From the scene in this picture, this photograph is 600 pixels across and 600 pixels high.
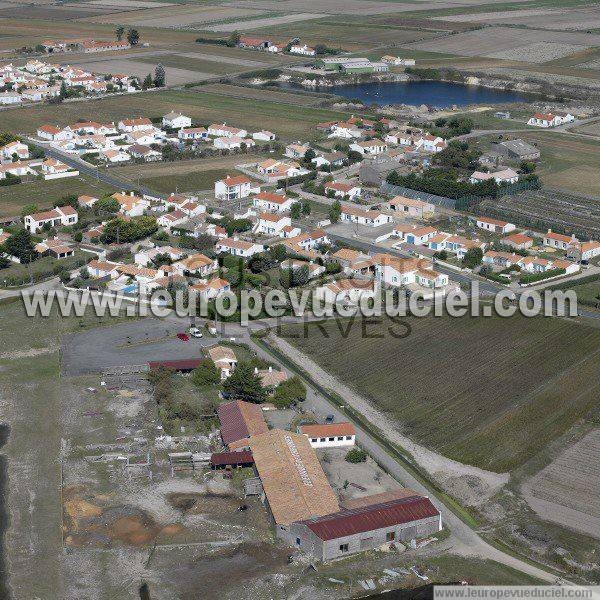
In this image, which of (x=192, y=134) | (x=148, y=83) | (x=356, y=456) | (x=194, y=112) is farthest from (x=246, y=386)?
(x=148, y=83)

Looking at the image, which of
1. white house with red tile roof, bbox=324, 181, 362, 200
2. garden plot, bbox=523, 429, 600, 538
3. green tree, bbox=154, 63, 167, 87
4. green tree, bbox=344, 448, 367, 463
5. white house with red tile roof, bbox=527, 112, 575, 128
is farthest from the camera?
green tree, bbox=154, 63, 167, 87

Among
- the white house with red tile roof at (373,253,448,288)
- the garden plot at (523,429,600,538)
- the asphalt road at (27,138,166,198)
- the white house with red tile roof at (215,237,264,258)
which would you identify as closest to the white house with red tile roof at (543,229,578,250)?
the white house with red tile roof at (373,253,448,288)

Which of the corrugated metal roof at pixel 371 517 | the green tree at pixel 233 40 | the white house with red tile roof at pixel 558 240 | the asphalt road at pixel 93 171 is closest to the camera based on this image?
the corrugated metal roof at pixel 371 517

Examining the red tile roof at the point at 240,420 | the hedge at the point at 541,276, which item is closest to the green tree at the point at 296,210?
the hedge at the point at 541,276

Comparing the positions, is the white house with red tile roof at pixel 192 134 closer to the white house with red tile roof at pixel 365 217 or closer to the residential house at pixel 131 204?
the residential house at pixel 131 204

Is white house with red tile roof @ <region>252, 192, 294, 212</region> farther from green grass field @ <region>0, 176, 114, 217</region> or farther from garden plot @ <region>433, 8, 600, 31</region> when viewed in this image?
garden plot @ <region>433, 8, 600, 31</region>

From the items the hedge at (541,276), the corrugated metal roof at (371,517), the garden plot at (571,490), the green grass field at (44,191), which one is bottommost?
the garden plot at (571,490)
